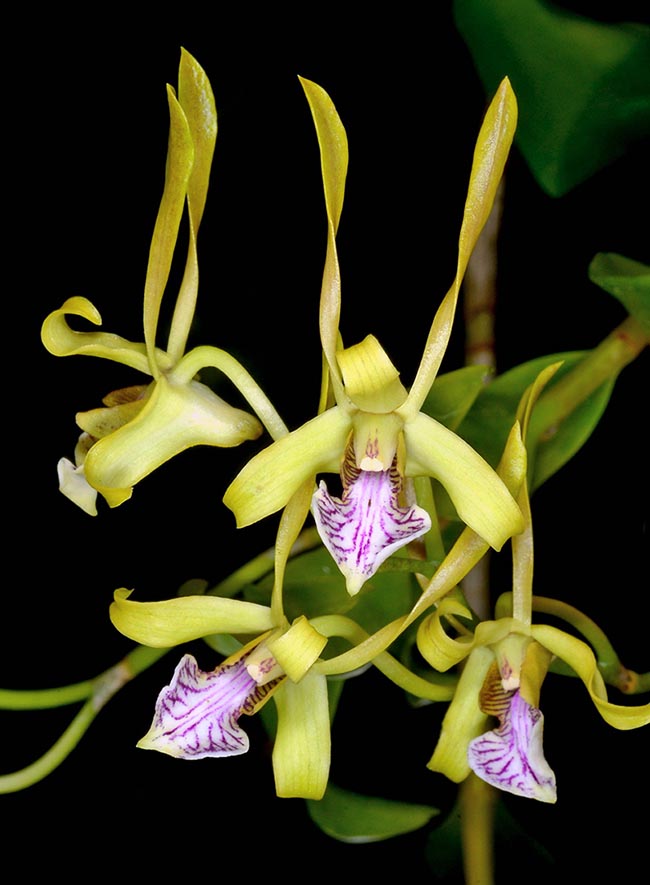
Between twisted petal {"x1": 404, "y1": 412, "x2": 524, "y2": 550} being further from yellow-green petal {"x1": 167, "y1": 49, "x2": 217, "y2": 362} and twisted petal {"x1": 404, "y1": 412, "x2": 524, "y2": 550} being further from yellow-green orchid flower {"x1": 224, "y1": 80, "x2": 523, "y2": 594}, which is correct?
yellow-green petal {"x1": 167, "y1": 49, "x2": 217, "y2": 362}

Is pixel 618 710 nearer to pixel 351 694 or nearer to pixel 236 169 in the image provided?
pixel 351 694

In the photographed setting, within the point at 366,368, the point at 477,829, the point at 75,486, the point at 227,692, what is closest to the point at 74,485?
the point at 75,486

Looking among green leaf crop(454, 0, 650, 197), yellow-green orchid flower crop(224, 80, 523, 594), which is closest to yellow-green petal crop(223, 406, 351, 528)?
yellow-green orchid flower crop(224, 80, 523, 594)

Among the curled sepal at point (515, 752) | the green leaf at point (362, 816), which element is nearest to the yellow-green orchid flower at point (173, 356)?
the curled sepal at point (515, 752)

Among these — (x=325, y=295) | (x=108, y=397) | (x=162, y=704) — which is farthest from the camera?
(x=108, y=397)

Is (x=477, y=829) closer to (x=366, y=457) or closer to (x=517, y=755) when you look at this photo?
(x=517, y=755)

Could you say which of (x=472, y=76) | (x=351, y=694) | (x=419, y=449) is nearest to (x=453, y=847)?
(x=351, y=694)
